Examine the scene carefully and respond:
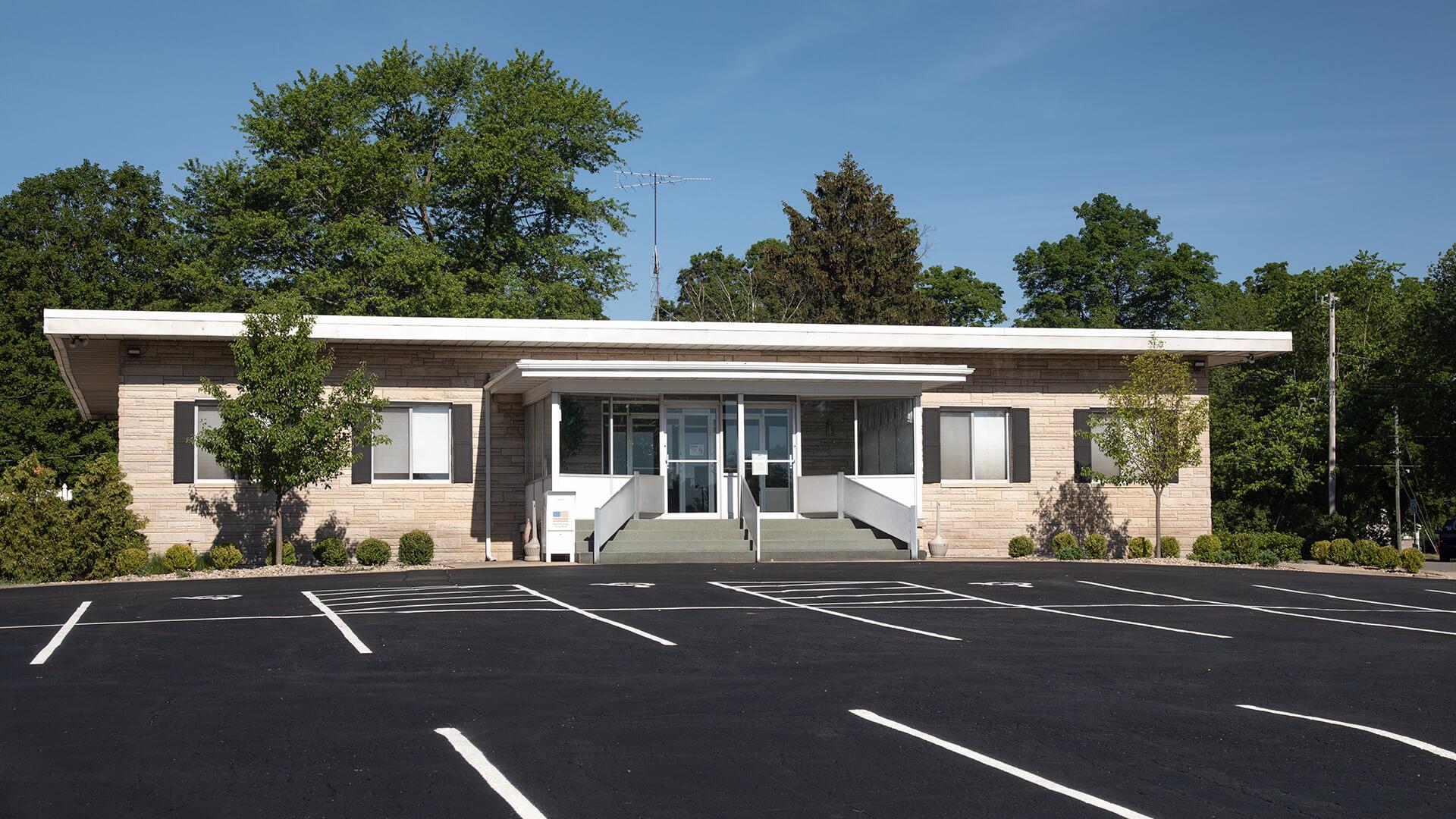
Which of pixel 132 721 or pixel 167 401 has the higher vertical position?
pixel 167 401

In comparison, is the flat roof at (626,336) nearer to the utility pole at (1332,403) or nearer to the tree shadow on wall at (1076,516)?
the tree shadow on wall at (1076,516)

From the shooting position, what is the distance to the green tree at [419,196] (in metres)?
40.7

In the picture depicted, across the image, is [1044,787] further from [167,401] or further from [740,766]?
[167,401]

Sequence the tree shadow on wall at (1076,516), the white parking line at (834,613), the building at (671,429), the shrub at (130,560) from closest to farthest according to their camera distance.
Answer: the white parking line at (834,613) → the shrub at (130,560) → the building at (671,429) → the tree shadow on wall at (1076,516)

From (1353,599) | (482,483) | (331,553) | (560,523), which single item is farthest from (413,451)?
(1353,599)

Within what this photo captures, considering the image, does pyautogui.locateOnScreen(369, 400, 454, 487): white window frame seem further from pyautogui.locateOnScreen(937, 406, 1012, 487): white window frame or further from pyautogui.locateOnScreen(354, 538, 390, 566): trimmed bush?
pyautogui.locateOnScreen(937, 406, 1012, 487): white window frame

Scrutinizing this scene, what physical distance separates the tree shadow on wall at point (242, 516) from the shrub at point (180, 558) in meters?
2.05

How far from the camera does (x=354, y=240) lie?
41.2 metres

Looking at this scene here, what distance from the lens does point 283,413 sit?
21906mm

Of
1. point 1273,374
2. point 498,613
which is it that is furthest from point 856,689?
point 1273,374

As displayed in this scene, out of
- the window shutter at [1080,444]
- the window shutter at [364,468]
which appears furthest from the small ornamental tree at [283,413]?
the window shutter at [1080,444]

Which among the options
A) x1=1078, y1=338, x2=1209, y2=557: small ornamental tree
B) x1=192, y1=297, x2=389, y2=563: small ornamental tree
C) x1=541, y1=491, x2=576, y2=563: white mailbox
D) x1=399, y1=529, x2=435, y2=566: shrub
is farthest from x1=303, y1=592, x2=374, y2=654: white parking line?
x1=1078, y1=338, x2=1209, y2=557: small ornamental tree

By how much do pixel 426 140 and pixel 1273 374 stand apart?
3205cm

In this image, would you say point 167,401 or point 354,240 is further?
point 354,240
